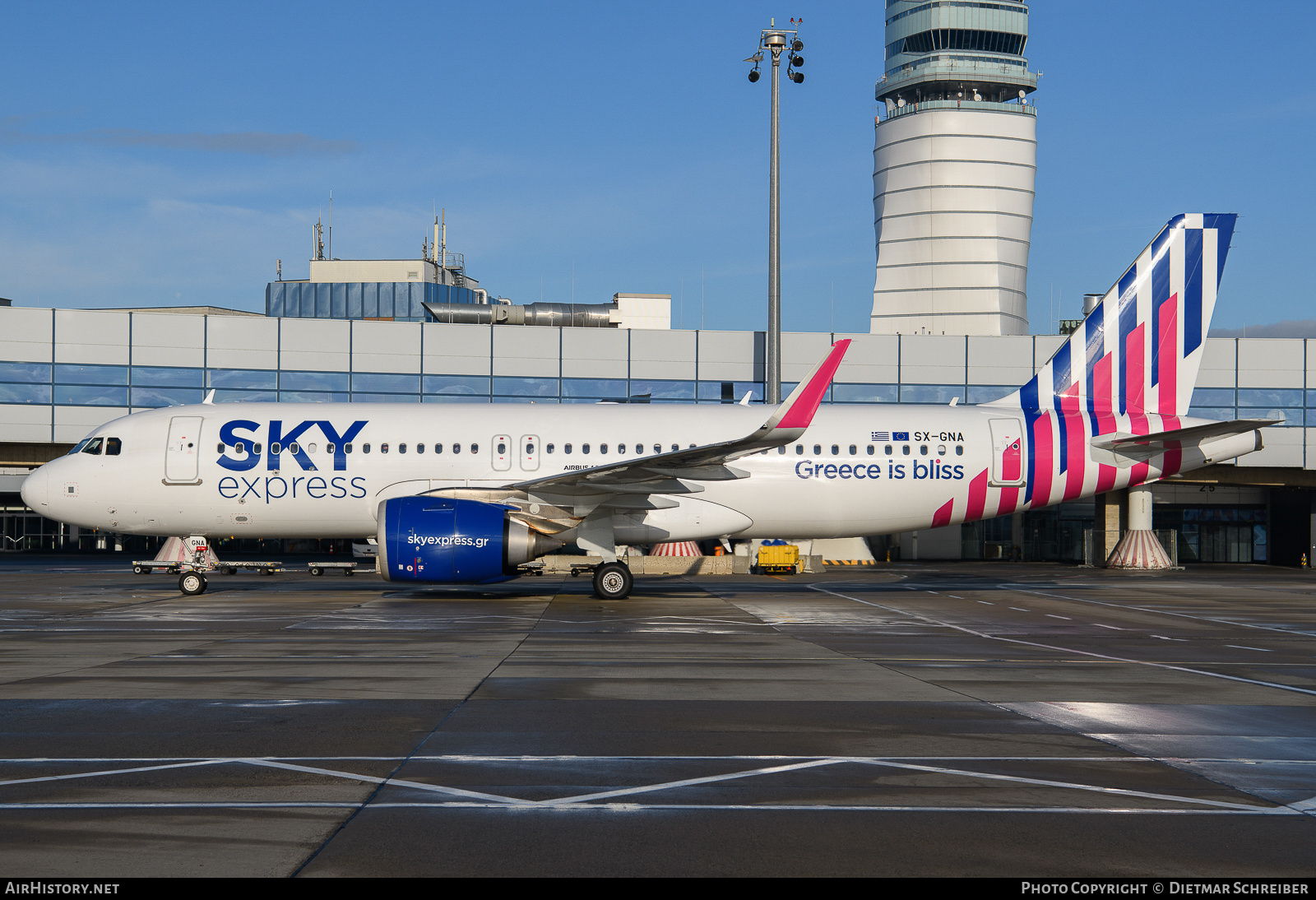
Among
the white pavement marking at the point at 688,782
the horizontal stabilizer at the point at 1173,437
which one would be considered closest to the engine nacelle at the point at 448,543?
the white pavement marking at the point at 688,782

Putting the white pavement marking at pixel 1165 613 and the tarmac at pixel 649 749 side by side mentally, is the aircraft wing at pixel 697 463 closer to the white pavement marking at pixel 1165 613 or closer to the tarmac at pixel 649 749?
the tarmac at pixel 649 749

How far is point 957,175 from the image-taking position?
99.6 meters

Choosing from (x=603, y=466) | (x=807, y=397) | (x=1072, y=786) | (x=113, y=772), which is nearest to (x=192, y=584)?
(x=603, y=466)

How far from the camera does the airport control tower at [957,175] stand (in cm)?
9919

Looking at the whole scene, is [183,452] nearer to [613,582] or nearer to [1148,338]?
[613,582]

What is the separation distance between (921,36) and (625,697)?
108068 mm

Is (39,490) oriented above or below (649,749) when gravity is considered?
above

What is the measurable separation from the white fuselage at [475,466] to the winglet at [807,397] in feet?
12.0

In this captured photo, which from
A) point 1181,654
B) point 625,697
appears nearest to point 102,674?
point 625,697

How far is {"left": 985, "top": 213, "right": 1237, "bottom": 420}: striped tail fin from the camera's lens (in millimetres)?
25281

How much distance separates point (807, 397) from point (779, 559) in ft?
56.3

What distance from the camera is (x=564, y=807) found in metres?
6.31

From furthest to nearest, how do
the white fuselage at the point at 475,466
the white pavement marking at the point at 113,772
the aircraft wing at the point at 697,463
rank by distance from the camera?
1. the white fuselage at the point at 475,466
2. the aircraft wing at the point at 697,463
3. the white pavement marking at the point at 113,772
